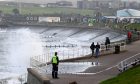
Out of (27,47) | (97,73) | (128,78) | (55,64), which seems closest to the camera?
(128,78)

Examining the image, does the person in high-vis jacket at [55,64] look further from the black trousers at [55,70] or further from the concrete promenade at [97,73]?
the concrete promenade at [97,73]

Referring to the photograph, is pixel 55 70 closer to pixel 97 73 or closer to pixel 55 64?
pixel 55 64

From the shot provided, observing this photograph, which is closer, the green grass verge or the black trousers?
the green grass verge

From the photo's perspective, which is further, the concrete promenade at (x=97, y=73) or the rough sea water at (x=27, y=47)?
the rough sea water at (x=27, y=47)

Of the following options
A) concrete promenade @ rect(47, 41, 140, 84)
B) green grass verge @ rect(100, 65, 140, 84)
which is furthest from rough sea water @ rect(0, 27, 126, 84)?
green grass verge @ rect(100, 65, 140, 84)

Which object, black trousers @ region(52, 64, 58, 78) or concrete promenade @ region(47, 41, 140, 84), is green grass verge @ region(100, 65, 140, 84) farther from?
black trousers @ region(52, 64, 58, 78)

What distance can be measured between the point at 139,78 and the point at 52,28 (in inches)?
6188

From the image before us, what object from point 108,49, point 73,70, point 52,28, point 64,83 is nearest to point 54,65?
point 64,83

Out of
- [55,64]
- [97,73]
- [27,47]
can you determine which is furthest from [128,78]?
[27,47]

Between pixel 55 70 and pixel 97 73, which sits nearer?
pixel 55 70

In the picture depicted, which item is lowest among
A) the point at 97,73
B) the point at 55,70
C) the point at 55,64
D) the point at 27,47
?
the point at 27,47

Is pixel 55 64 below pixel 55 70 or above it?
above

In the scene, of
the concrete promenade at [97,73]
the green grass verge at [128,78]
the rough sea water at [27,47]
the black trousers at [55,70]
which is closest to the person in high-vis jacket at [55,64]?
the black trousers at [55,70]

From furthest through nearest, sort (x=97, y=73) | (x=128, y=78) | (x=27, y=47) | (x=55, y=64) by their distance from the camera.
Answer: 1. (x=27, y=47)
2. (x=97, y=73)
3. (x=55, y=64)
4. (x=128, y=78)
